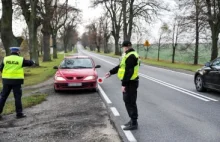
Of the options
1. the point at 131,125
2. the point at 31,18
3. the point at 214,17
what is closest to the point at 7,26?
the point at 31,18

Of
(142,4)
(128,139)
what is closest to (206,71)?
(128,139)

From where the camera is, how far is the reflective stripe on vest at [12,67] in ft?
23.8

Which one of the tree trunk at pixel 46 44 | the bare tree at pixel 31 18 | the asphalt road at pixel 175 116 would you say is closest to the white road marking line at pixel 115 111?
the asphalt road at pixel 175 116

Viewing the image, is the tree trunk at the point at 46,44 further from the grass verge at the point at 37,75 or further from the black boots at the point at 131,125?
the black boots at the point at 131,125

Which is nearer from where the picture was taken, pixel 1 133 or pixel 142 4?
pixel 1 133

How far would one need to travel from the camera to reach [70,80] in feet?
35.3

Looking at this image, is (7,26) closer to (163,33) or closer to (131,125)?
(131,125)

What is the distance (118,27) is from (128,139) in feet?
172

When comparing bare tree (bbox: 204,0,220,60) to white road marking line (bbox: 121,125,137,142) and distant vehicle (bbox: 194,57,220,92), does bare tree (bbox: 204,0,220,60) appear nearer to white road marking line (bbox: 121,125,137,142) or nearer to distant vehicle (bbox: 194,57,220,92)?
distant vehicle (bbox: 194,57,220,92)

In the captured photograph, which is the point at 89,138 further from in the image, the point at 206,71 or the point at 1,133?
the point at 206,71

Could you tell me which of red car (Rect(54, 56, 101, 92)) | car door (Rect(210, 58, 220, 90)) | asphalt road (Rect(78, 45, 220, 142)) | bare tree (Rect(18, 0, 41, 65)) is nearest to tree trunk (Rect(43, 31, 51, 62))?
bare tree (Rect(18, 0, 41, 65))

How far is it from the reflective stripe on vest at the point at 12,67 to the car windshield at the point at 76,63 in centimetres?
472

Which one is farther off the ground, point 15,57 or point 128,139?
point 15,57

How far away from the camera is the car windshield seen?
12.1m
